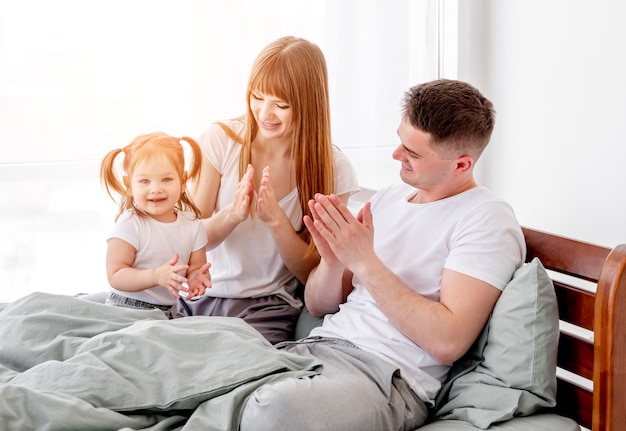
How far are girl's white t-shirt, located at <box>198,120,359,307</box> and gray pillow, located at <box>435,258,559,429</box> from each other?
Answer: 75 centimetres

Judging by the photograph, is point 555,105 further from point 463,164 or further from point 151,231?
point 151,231

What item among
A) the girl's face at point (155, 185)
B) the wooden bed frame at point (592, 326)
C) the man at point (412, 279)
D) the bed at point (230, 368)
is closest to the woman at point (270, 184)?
the girl's face at point (155, 185)

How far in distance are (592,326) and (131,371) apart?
0.96 metres

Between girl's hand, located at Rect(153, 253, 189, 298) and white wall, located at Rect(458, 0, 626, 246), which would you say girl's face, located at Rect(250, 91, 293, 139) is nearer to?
girl's hand, located at Rect(153, 253, 189, 298)

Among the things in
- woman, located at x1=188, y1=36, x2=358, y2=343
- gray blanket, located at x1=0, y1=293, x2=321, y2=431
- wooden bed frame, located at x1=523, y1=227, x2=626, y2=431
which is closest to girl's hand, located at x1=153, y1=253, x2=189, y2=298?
gray blanket, located at x1=0, y1=293, x2=321, y2=431

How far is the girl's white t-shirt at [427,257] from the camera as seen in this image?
1.74 metres

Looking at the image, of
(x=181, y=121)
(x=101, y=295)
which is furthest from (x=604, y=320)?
(x=181, y=121)

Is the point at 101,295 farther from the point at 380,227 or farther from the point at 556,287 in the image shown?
the point at 556,287

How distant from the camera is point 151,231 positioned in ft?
7.19

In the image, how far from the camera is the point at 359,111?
4.01 meters

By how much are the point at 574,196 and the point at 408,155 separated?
1402mm

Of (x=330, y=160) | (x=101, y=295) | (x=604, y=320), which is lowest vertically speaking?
(x=101, y=295)

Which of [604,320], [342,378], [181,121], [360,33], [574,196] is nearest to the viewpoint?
[604,320]

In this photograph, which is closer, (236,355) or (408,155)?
(236,355)
